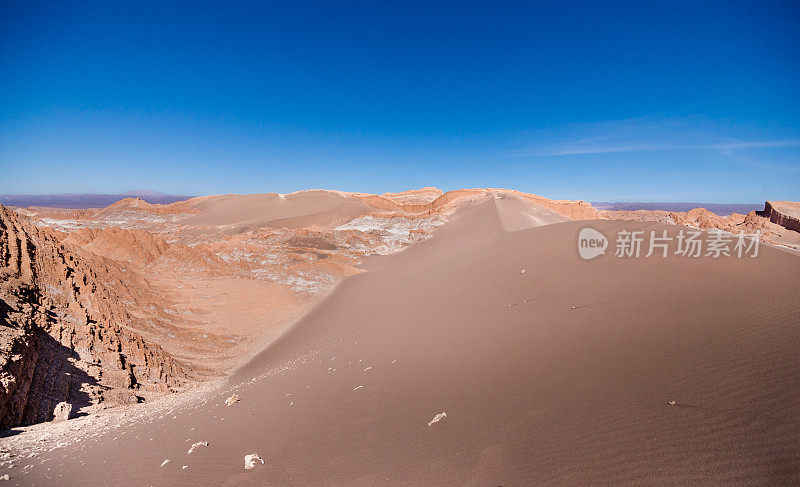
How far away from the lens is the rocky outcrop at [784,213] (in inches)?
1208

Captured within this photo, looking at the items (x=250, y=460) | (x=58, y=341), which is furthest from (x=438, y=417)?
Answer: (x=58, y=341)

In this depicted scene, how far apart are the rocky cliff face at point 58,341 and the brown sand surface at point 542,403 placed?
3.77 feet

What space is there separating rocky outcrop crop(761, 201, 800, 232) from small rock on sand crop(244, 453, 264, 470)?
152ft

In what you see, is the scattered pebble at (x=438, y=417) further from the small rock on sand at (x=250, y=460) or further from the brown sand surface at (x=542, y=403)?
the small rock on sand at (x=250, y=460)

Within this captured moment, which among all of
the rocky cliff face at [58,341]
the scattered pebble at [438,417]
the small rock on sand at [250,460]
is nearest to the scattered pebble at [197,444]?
the small rock on sand at [250,460]

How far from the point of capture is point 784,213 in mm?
32250

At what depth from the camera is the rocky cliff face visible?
4156mm

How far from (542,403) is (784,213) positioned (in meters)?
47.0

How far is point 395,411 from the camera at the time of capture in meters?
3.76

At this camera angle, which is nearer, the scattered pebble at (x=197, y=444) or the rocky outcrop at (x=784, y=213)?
the scattered pebble at (x=197, y=444)

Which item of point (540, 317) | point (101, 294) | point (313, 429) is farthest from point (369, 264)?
point (313, 429)

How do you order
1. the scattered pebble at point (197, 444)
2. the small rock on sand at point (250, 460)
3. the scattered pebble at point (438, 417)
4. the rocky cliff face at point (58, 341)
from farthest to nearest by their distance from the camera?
1. the rocky cliff face at point (58, 341)
2. the scattered pebble at point (197, 444)
3. the scattered pebble at point (438, 417)
4. the small rock on sand at point (250, 460)

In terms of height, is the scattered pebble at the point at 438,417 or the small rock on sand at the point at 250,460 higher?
the scattered pebble at the point at 438,417

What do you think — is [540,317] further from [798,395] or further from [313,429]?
[313,429]
